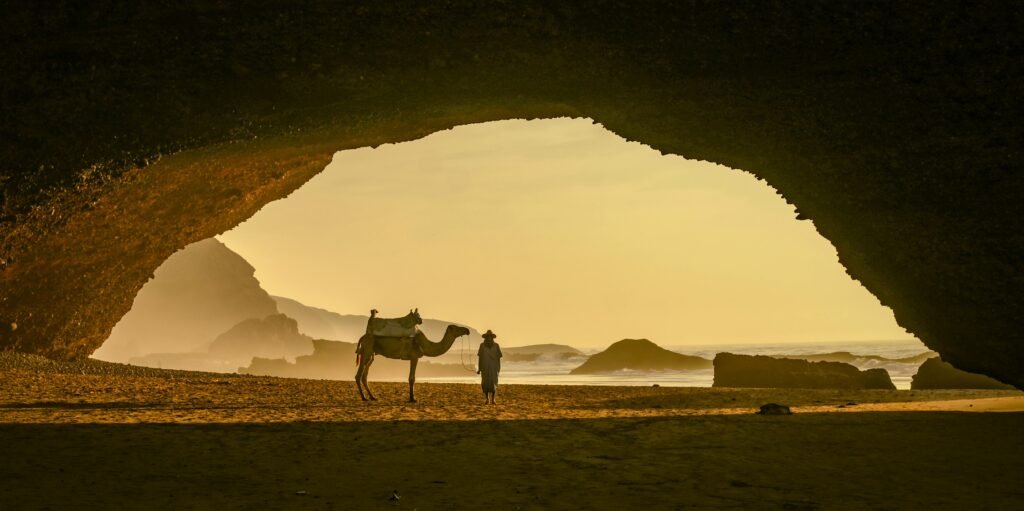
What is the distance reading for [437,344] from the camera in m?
20.4

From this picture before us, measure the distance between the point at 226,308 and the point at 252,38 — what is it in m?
130

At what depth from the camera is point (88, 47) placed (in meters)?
19.7

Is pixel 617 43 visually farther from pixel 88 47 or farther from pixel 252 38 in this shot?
pixel 88 47

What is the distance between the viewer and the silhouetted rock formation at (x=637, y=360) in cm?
6031

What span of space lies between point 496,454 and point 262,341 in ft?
405

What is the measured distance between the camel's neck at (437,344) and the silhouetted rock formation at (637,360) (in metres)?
38.8

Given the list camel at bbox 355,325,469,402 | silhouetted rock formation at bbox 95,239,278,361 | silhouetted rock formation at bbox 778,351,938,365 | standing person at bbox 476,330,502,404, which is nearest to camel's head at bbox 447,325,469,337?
camel at bbox 355,325,469,402

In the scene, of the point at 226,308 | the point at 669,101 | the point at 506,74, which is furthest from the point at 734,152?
the point at 226,308

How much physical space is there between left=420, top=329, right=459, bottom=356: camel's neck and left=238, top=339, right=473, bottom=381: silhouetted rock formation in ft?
186

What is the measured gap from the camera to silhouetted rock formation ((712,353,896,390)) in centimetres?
2830

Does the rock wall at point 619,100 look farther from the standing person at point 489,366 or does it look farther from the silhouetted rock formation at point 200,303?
the silhouetted rock formation at point 200,303

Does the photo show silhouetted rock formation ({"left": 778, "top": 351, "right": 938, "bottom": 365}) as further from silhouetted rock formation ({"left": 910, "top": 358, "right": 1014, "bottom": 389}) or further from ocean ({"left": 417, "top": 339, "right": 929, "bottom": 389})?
silhouetted rock formation ({"left": 910, "top": 358, "right": 1014, "bottom": 389})

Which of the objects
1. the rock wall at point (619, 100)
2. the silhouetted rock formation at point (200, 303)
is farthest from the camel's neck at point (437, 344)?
the silhouetted rock formation at point (200, 303)

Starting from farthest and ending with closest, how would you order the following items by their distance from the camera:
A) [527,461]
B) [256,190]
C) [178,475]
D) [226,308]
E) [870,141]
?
[226,308] → [256,190] → [870,141] → [527,461] → [178,475]
